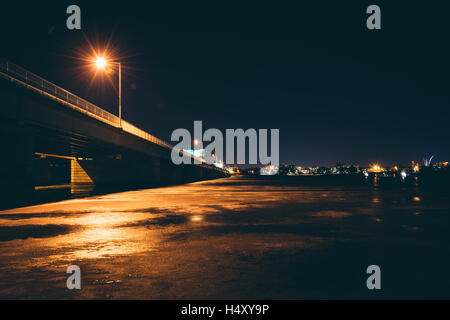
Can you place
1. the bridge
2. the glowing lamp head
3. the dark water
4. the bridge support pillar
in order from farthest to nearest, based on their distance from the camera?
the bridge support pillar, the glowing lamp head, the bridge, the dark water

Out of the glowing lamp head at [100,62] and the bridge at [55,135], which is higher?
the glowing lamp head at [100,62]

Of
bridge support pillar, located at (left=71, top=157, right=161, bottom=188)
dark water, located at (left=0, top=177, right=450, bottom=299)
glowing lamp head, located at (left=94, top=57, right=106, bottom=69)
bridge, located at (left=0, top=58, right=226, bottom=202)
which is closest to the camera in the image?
dark water, located at (left=0, top=177, right=450, bottom=299)

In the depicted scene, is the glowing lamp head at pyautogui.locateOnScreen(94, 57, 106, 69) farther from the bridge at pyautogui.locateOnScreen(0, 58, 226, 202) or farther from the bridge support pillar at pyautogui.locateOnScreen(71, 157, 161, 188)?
the bridge support pillar at pyautogui.locateOnScreen(71, 157, 161, 188)

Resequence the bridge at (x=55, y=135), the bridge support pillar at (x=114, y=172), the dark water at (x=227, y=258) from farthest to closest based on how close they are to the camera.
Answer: the bridge support pillar at (x=114, y=172) → the bridge at (x=55, y=135) → the dark water at (x=227, y=258)

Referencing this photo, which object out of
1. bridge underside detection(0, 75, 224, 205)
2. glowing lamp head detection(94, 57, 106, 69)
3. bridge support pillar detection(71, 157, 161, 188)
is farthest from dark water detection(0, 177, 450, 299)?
bridge support pillar detection(71, 157, 161, 188)

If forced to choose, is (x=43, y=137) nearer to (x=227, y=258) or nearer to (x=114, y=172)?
(x=114, y=172)

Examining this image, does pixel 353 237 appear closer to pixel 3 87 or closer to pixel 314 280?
Answer: pixel 314 280

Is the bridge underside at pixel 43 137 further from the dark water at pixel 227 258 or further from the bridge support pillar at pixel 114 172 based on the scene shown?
the dark water at pixel 227 258

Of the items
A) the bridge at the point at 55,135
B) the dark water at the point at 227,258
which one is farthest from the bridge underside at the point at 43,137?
the dark water at the point at 227,258

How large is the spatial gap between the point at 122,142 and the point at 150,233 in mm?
38024

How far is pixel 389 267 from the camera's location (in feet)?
22.7

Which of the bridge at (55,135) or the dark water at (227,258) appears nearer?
the dark water at (227,258)

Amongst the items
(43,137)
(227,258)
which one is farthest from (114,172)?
→ (227,258)
